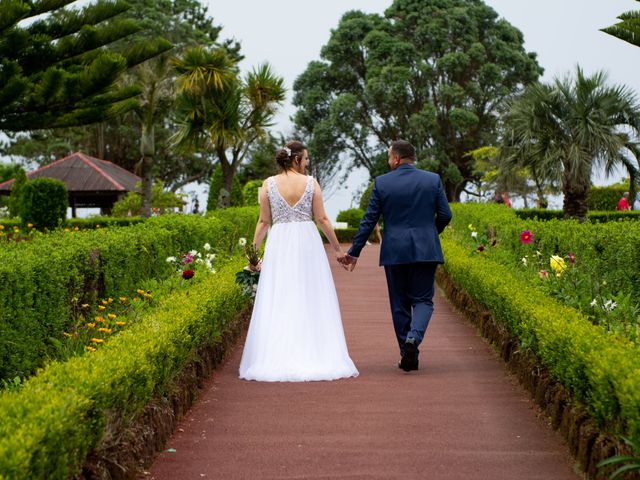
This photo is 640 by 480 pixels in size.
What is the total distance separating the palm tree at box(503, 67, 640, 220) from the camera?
66.1 feet

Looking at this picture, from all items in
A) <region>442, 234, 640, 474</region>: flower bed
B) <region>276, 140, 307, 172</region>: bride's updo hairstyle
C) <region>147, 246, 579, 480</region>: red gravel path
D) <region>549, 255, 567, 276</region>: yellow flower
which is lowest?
<region>147, 246, 579, 480</region>: red gravel path

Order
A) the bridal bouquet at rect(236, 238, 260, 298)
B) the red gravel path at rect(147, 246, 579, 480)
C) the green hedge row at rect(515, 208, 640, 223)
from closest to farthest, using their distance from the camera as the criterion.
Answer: the red gravel path at rect(147, 246, 579, 480) → the bridal bouquet at rect(236, 238, 260, 298) → the green hedge row at rect(515, 208, 640, 223)

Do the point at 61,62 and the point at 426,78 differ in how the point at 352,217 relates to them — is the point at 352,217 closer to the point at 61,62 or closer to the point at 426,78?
the point at 426,78

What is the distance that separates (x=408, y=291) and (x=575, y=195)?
13.9m

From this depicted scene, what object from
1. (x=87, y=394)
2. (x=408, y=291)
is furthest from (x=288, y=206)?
(x=87, y=394)

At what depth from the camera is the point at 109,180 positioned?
1510 inches

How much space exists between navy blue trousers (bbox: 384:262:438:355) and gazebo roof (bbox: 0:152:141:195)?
31.9 metres

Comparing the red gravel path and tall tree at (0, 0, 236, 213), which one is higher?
tall tree at (0, 0, 236, 213)

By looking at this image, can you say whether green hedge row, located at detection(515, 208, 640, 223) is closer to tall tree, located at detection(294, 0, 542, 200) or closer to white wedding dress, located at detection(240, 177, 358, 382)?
tall tree, located at detection(294, 0, 542, 200)

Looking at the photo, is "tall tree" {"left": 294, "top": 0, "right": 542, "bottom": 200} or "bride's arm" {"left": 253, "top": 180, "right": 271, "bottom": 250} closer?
"bride's arm" {"left": 253, "top": 180, "right": 271, "bottom": 250}

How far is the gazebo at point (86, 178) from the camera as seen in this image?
1507 inches

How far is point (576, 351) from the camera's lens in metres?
4.83

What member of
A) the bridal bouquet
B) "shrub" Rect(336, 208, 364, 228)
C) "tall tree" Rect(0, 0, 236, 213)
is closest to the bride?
the bridal bouquet

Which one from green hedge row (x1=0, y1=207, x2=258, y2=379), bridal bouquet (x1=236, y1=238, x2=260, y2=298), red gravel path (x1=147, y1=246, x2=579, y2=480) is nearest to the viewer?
red gravel path (x1=147, y1=246, x2=579, y2=480)
